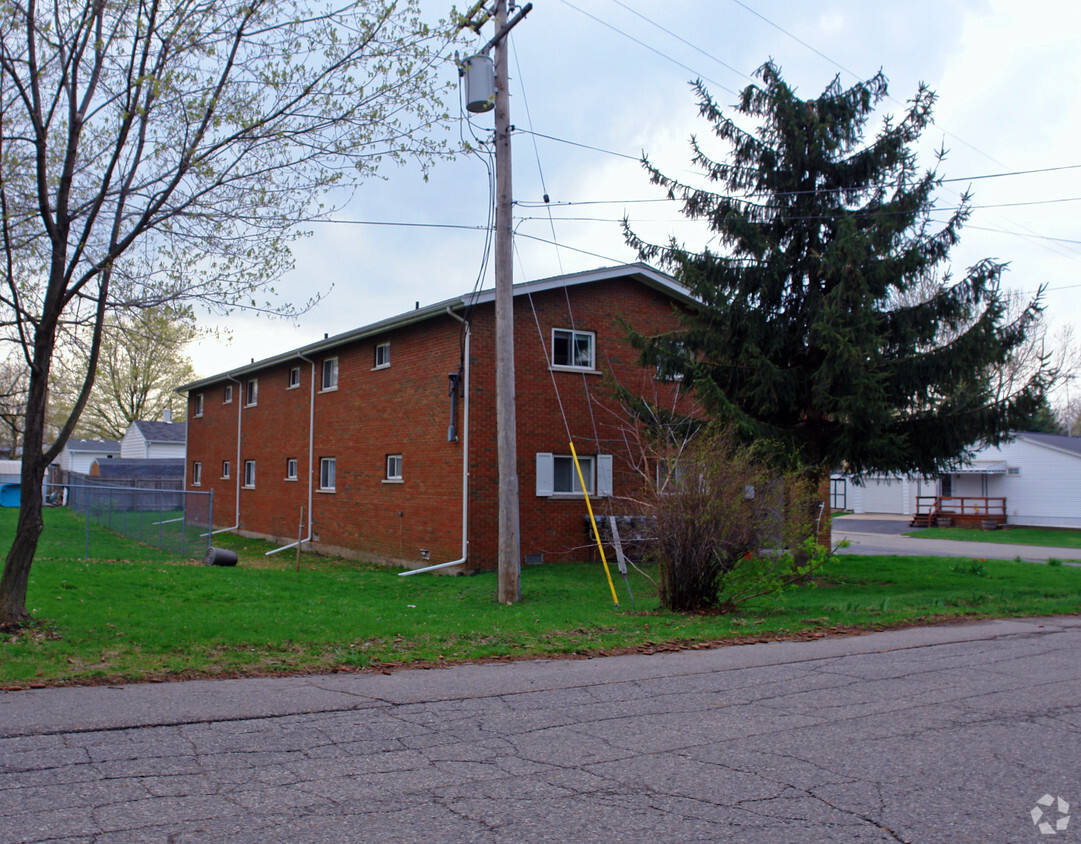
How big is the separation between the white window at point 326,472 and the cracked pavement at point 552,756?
1612cm

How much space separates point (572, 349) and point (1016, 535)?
2427 cm

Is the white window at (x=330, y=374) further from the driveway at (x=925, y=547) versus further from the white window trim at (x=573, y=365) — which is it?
the driveway at (x=925, y=547)

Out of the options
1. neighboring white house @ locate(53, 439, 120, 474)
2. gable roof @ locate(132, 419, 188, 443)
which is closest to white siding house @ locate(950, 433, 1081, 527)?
gable roof @ locate(132, 419, 188, 443)

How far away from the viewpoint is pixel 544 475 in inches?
750

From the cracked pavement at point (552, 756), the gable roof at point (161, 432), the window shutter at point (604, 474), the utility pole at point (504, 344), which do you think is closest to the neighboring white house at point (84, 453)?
the gable roof at point (161, 432)

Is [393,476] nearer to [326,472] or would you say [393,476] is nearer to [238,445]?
[326,472]

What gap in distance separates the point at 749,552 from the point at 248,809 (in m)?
A: 8.51

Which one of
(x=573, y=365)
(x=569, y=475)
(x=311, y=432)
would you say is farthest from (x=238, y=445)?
(x=573, y=365)

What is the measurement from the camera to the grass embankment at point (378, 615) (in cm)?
860

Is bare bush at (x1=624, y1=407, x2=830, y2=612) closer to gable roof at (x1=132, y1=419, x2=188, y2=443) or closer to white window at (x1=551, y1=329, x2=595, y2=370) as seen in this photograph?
white window at (x1=551, y1=329, x2=595, y2=370)

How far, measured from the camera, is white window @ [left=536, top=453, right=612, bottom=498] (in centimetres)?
1906

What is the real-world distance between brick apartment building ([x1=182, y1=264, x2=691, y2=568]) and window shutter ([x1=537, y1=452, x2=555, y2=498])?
3cm

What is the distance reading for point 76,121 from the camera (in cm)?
944

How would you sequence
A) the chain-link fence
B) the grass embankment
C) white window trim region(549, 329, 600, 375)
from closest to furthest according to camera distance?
the grass embankment, white window trim region(549, 329, 600, 375), the chain-link fence
